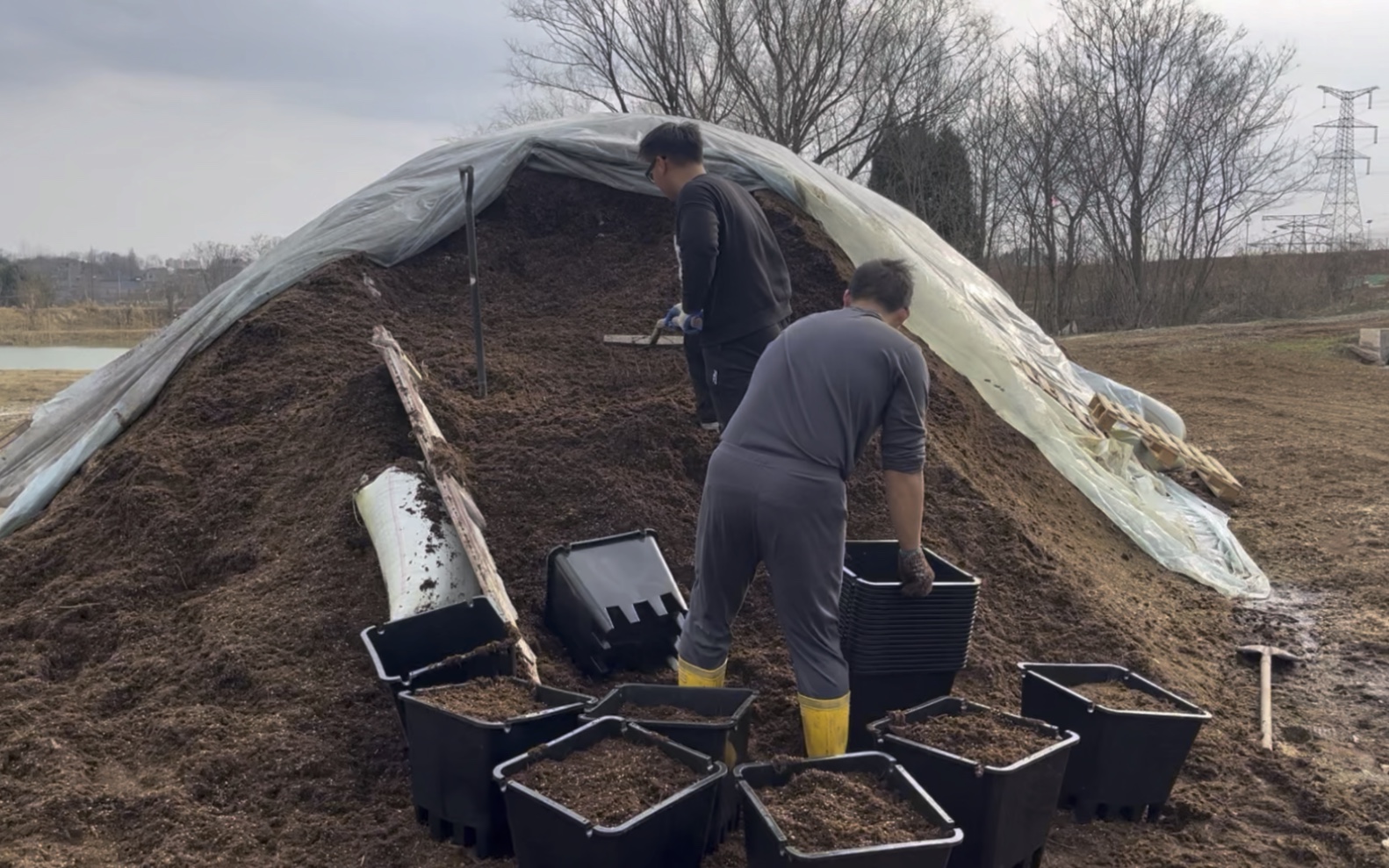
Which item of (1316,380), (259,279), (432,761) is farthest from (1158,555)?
(1316,380)

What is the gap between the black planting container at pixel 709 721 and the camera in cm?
270

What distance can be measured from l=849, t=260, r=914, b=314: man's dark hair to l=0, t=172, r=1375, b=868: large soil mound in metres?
1.53

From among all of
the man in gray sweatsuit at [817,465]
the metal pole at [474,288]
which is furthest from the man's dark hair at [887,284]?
the metal pole at [474,288]

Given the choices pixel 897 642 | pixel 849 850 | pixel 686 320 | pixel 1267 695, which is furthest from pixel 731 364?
pixel 1267 695

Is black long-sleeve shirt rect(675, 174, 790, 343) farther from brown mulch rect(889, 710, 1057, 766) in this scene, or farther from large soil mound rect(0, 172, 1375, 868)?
brown mulch rect(889, 710, 1057, 766)

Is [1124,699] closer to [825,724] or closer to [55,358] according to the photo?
[825,724]

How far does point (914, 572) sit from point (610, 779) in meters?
1.17

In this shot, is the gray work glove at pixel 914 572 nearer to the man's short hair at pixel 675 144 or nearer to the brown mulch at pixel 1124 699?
the brown mulch at pixel 1124 699

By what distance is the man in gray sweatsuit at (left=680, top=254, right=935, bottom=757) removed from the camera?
2744 millimetres

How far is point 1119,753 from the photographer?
9.70ft

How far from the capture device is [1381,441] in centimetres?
921

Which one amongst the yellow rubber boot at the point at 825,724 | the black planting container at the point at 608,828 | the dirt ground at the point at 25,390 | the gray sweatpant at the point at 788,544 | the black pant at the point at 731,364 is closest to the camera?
the black planting container at the point at 608,828

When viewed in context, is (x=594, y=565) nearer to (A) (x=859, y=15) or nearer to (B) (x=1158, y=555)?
(B) (x=1158, y=555)

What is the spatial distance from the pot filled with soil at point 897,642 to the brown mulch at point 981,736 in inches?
12.8
